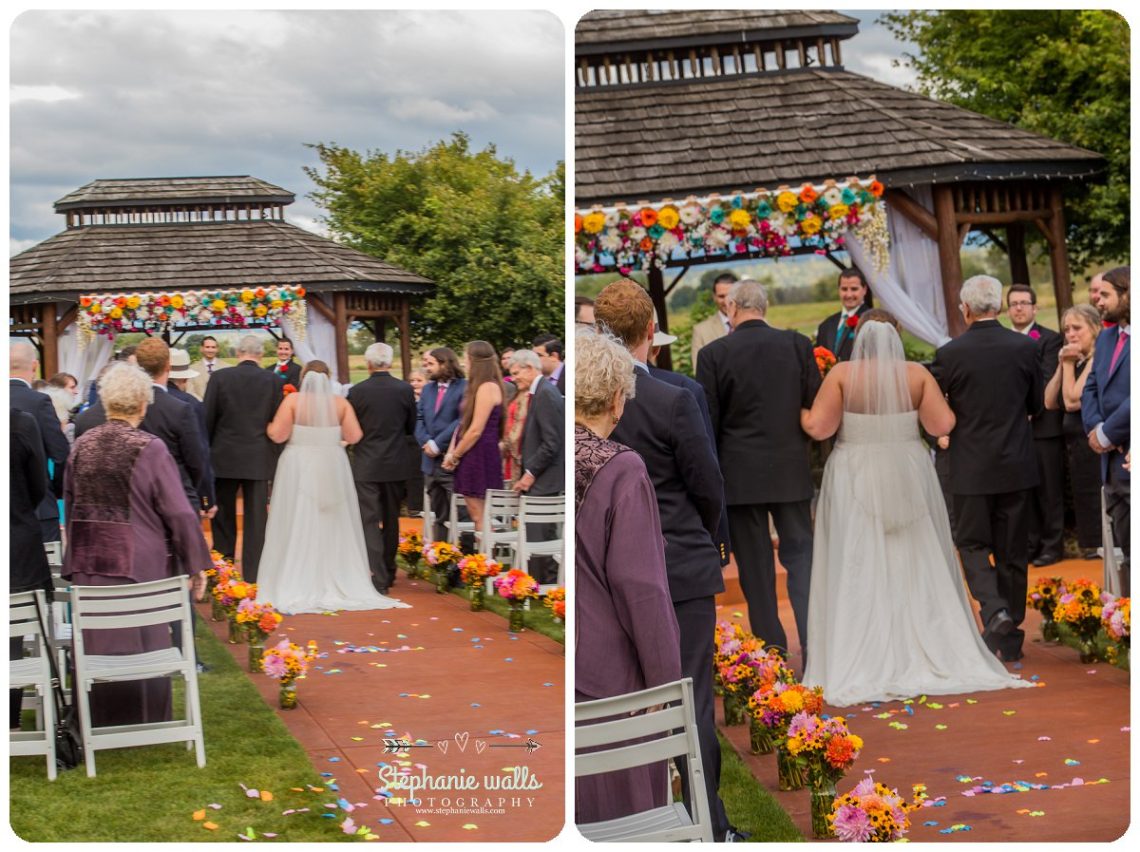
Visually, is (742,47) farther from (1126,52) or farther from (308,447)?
(308,447)

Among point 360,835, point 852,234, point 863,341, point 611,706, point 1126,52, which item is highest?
point 1126,52

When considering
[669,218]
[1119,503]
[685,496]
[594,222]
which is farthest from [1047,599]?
[594,222]

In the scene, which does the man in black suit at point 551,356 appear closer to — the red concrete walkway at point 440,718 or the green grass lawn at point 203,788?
the red concrete walkway at point 440,718

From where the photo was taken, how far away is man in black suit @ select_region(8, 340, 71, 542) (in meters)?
4.08

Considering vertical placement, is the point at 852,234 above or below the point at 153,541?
above

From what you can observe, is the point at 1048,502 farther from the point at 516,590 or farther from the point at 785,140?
the point at 516,590

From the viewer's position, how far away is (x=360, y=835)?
13.0 ft

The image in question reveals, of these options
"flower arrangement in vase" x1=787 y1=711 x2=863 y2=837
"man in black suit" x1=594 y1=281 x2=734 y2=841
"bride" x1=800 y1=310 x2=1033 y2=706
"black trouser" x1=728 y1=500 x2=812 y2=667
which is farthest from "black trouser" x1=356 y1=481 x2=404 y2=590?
"bride" x1=800 y1=310 x2=1033 y2=706

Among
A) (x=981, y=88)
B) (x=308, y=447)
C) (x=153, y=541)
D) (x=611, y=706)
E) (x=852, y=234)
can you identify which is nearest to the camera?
(x=611, y=706)

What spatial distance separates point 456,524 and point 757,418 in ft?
4.56

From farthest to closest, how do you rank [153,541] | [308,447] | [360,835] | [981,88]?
[981,88]
[153,541]
[308,447]
[360,835]

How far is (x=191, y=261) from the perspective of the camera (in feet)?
13.9

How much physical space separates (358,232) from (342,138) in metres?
0.29

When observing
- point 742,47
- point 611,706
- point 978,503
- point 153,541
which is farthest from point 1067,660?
point 153,541
